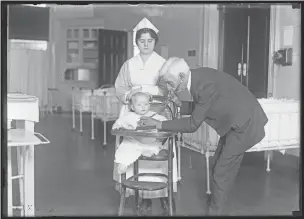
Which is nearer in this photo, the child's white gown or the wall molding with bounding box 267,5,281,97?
the child's white gown

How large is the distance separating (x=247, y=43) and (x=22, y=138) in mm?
1484

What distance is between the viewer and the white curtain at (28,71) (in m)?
2.68

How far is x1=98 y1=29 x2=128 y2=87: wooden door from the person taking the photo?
271cm

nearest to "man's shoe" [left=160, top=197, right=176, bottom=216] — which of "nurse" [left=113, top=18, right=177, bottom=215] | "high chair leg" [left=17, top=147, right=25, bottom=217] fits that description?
"nurse" [left=113, top=18, right=177, bottom=215]

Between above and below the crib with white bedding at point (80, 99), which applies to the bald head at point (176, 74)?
above

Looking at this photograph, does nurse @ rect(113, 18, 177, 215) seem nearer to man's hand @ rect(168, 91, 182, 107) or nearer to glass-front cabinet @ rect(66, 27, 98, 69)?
man's hand @ rect(168, 91, 182, 107)

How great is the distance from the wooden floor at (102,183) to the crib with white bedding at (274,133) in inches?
3.2

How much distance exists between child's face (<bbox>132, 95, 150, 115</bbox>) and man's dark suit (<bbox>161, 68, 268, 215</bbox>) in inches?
5.5

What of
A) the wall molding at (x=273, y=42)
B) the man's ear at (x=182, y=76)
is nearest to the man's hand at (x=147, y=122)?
the man's ear at (x=182, y=76)

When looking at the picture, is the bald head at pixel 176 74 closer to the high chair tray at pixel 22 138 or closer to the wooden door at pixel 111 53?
the wooden door at pixel 111 53

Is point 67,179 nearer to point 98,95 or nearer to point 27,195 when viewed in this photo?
point 27,195

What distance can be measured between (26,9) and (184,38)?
0.96m

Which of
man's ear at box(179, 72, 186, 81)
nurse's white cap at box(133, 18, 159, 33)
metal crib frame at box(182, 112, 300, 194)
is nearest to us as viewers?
man's ear at box(179, 72, 186, 81)

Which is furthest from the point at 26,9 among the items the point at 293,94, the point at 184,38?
the point at 293,94
